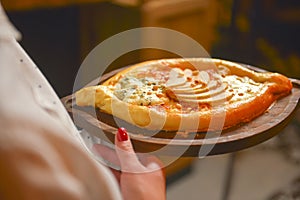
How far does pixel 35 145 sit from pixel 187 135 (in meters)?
0.27

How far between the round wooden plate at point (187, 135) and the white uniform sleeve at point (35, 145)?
169mm

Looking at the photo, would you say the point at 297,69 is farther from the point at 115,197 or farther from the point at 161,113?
the point at 115,197

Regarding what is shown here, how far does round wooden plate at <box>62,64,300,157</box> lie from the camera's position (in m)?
0.55

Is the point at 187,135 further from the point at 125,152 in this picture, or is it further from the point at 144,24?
the point at 144,24

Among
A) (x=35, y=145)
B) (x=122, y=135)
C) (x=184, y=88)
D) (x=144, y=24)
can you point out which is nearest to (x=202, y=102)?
(x=184, y=88)

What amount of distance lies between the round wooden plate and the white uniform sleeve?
17 centimetres

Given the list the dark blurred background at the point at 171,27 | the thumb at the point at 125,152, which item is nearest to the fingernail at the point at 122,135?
the thumb at the point at 125,152

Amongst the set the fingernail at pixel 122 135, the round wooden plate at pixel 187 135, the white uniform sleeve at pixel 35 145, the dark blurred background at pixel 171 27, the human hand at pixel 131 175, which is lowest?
the dark blurred background at pixel 171 27

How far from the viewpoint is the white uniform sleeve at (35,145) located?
0.34 metres

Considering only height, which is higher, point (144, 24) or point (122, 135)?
point (122, 135)

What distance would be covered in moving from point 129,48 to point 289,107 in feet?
3.43

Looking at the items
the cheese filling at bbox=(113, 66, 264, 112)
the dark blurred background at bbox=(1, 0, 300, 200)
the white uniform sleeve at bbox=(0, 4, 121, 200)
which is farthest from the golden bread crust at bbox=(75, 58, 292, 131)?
the dark blurred background at bbox=(1, 0, 300, 200)

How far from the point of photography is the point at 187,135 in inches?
22.7

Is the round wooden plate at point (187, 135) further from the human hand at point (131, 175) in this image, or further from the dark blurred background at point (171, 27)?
the dark blurred background at point (171, 27)
